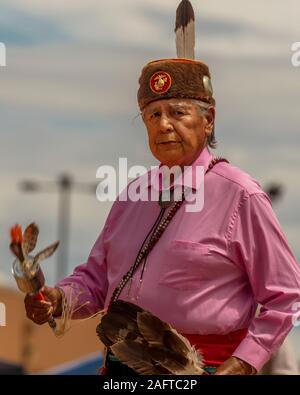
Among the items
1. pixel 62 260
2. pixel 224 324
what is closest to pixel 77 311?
pixel 224 324

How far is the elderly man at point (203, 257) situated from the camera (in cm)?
618

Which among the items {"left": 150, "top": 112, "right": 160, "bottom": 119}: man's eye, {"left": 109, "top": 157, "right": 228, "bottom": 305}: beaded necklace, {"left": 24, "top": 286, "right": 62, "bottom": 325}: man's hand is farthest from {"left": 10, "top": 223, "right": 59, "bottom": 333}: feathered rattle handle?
{"left": 150, "top": 112, "right": 160, "bottom": 119}: man's eye

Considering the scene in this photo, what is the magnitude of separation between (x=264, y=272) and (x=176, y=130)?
0.69m

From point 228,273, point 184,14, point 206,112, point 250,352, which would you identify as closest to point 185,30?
point 184,14

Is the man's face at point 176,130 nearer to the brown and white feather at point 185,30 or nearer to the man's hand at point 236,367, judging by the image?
the brown and white feather at point 185,30

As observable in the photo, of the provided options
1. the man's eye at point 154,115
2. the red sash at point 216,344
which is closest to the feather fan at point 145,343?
the red sash at point 216,344

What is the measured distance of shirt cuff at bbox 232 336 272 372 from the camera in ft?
20.2

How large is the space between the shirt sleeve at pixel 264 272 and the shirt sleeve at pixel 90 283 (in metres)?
0.66

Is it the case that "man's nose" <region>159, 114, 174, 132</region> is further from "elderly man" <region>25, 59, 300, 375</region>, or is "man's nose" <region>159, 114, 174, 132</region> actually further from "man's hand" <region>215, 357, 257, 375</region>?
"man's hand" <region>215, 357, 257, 375</region>

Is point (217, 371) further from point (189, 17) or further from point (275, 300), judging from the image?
point (189, 17)

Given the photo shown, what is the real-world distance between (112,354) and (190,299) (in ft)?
1.51

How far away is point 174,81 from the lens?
21.2 feet

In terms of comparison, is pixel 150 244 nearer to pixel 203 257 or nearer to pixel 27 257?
pixel 203 257

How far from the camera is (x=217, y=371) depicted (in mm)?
6195
